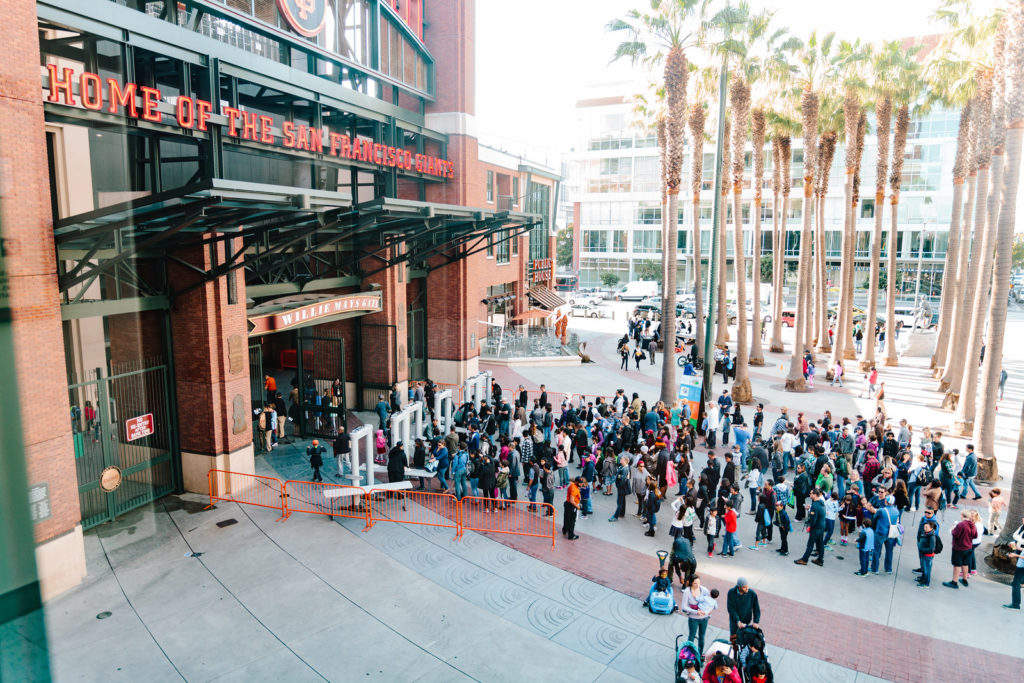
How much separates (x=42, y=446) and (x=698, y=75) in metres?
26.4

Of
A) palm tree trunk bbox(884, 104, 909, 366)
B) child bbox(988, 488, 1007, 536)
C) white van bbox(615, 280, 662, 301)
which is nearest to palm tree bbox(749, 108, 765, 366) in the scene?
palm tree trunk bbox(884, 104, 909, 366)

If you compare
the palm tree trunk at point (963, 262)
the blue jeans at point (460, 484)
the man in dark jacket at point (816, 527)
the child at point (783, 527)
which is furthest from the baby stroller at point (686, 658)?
the palm tree trunk at point (963, 262)

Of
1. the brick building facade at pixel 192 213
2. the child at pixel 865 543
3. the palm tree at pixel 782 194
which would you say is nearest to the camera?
the brick building facade at pixel 192 213

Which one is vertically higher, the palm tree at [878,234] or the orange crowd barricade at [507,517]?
the palm tree at [878,234]

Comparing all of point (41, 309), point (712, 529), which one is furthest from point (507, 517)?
point (41, 309)

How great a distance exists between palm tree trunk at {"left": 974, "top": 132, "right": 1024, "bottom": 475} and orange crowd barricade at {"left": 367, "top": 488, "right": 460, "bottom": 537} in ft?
45.9

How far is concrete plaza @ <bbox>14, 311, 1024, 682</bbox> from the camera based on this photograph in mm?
9680

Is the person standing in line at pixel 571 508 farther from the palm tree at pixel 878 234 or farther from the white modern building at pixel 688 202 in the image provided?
the white modern building at pixel 688 202

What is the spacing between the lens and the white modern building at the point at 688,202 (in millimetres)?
66438

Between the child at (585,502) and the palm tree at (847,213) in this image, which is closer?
the child at (585,502)

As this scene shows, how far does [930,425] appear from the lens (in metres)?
23.5

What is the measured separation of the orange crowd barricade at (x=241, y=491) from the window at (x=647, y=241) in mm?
62738

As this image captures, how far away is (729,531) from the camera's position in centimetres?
1309

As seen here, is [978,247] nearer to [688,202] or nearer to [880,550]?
[880,550]
